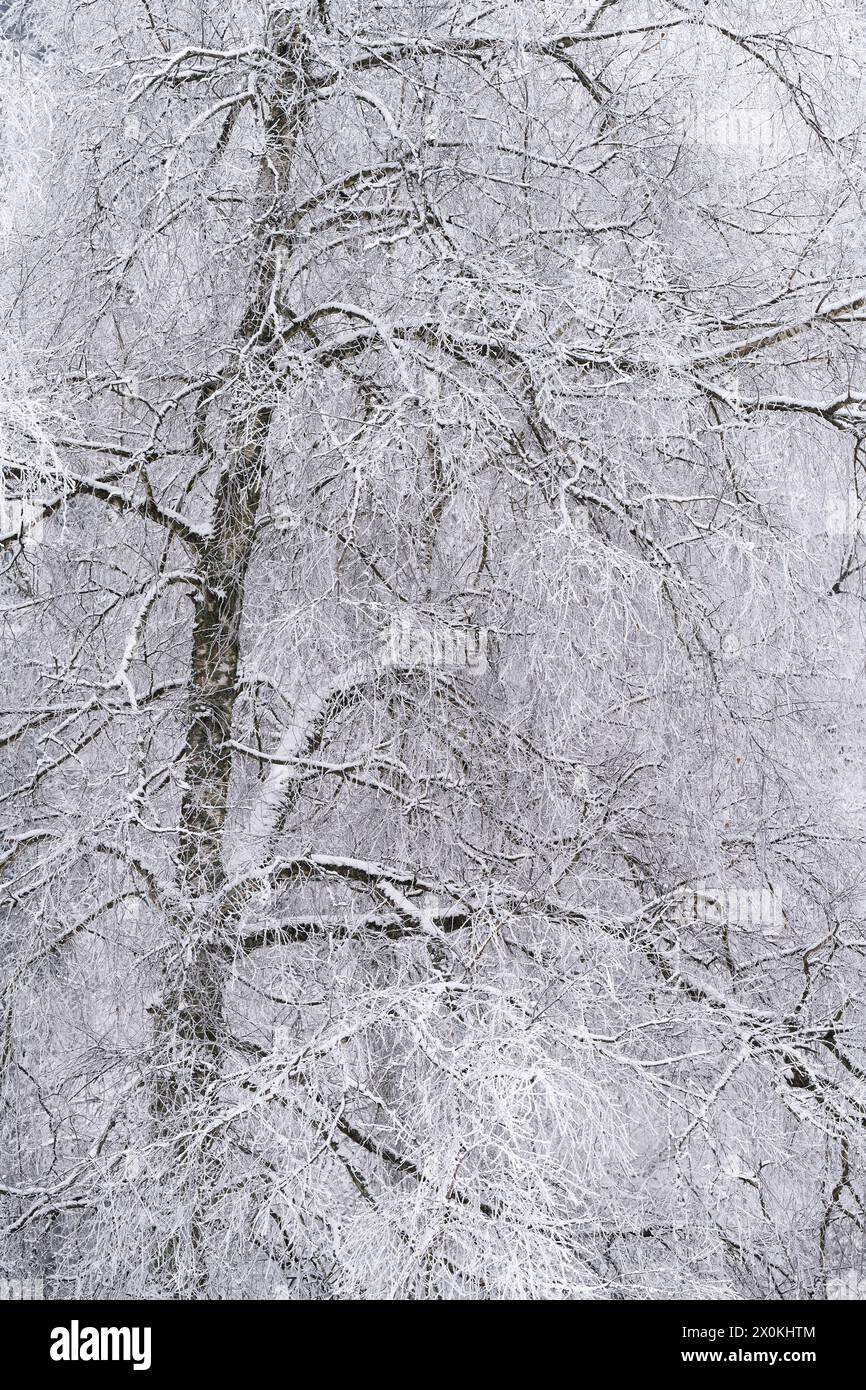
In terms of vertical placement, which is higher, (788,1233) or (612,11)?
(612,11)

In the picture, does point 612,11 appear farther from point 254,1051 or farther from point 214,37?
point 254,1051

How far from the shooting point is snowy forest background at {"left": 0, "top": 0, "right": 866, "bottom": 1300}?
11.3ft

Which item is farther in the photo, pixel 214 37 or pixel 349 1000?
pixel 214 37

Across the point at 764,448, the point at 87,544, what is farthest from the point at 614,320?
the point at 87,544

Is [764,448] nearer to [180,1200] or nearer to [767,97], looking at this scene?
[767,97]

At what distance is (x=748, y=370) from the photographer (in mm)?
3951

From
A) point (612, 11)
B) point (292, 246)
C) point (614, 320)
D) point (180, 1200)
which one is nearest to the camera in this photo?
point (180, 1200)

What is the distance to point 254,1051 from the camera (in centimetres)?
364

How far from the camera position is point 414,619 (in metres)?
3.71

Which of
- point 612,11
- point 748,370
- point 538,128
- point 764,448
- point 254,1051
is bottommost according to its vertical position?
point 254,1051

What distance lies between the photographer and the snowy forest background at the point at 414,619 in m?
3.43

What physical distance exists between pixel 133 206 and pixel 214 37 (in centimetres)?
58

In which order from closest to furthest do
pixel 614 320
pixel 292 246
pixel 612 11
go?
1. pixel 614 320
2. pixel 292 246
3. pixel 612 11

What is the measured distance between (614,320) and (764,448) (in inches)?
23.1
